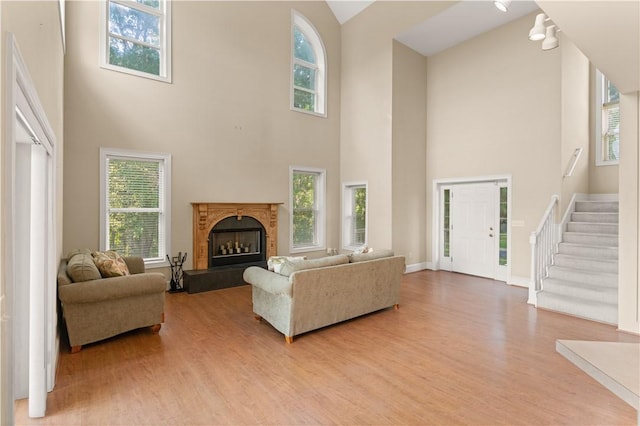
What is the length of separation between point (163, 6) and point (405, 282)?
6465 mm

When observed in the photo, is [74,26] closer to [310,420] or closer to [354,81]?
[354,81]

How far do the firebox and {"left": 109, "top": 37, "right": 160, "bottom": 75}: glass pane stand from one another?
2.88 metres

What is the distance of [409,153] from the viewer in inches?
279

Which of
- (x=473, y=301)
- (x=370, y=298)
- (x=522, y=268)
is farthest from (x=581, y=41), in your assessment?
(x=522, y=268)

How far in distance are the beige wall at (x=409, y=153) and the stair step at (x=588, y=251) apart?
2.70m

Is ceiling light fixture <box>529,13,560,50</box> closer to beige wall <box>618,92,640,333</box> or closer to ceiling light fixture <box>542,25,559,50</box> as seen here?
ceiling light fixture <box>542,25,559,50</box>

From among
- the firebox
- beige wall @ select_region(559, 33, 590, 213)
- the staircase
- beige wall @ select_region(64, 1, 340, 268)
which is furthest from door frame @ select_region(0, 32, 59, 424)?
beige wall @ select_region(559, 33, 590, 213)

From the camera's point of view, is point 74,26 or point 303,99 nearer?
point 74,26

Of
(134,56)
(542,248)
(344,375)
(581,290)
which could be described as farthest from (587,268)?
(134,56)

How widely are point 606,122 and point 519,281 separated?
328cm

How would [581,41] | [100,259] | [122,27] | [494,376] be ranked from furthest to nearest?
1. [122,27]
2. [100,259]
3. [494,376]
4. [581,41]

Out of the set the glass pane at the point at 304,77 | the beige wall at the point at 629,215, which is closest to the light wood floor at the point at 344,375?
the beige wall at the point at 629,215

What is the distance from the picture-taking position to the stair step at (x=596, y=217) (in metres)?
5.11

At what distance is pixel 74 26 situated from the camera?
187 inches
